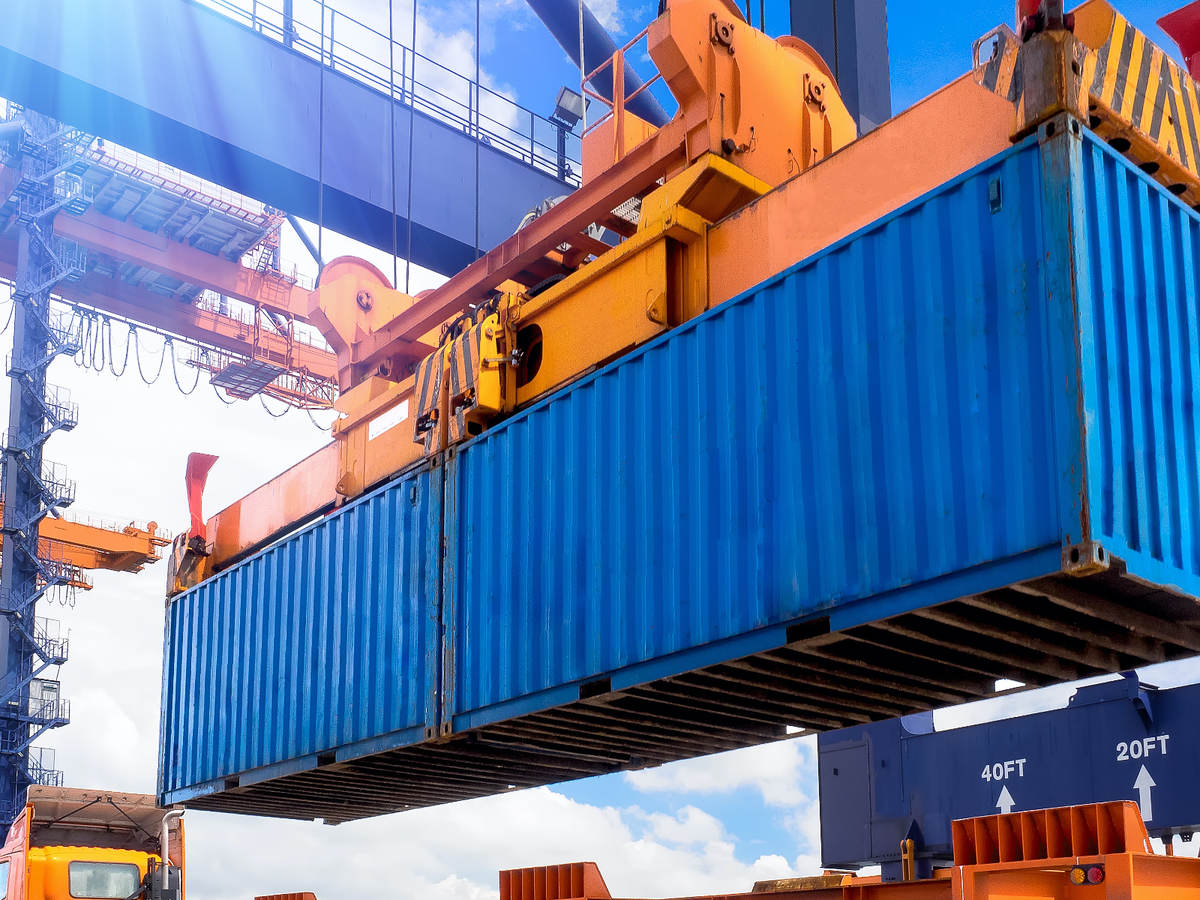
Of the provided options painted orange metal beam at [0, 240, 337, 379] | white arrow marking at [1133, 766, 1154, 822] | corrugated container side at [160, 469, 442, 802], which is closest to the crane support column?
painted orange metal beam at [0, 240, 337, 379]

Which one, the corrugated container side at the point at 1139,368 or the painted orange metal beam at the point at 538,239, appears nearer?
the corrugated container side at the point at 1139,368

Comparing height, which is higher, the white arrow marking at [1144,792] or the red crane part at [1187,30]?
the red crane part at [1187,30]

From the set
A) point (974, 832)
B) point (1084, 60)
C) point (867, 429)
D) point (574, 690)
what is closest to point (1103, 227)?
point (1084, 60)

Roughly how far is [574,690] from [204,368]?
A: 976 inches

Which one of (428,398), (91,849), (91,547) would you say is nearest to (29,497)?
(91,547)

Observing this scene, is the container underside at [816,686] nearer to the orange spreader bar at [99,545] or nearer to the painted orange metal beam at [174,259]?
the painted orange metal beam at [174,259]

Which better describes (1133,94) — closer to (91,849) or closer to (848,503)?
(848,503)

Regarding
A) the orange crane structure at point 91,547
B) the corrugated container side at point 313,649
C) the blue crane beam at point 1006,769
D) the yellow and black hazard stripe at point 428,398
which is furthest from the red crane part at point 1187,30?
the orange crane structure at point 91,547

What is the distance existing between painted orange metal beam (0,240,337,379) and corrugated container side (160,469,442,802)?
1708 cm

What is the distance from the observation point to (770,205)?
8.15 meters

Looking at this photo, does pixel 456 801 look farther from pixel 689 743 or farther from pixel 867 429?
pixel 867 429

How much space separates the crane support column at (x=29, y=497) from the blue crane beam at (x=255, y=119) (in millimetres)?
14659

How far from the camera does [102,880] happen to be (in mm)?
11055

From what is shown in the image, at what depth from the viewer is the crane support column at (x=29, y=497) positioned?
29.3 m
